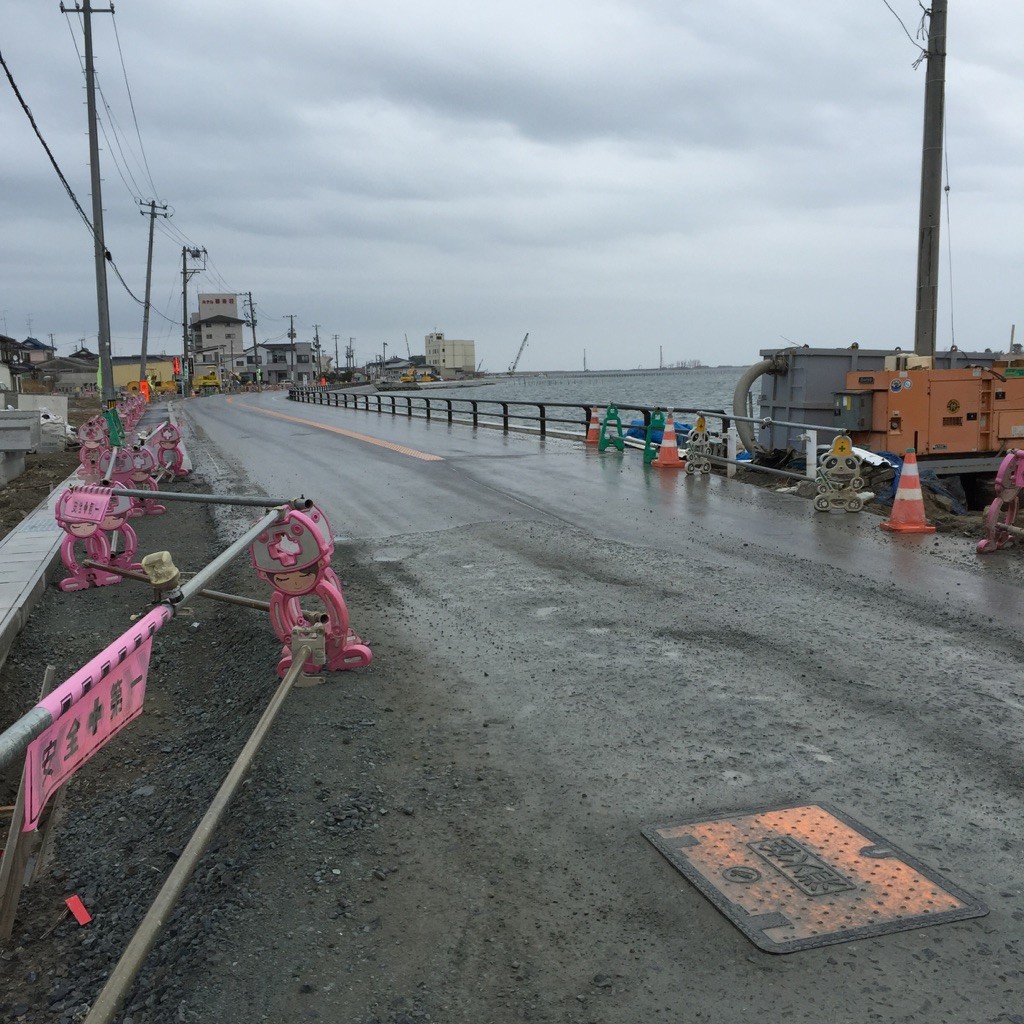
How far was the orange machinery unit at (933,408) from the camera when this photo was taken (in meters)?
16.2

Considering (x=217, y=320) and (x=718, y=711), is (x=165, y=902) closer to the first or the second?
(x=718, y=711)

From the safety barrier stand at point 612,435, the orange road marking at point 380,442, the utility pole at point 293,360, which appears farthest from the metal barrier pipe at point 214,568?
the utility pole at point 293,360

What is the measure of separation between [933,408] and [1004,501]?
23.8 ft

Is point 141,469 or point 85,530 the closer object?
point 85,530

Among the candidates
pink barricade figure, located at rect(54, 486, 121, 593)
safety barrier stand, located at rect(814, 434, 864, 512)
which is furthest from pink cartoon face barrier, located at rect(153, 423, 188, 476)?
safety barrier stand, located at rect(814, 434, 864, 512)

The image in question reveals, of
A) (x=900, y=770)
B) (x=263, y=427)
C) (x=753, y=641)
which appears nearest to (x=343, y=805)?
(x=900, y=770)

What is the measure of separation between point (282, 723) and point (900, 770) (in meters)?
3.18

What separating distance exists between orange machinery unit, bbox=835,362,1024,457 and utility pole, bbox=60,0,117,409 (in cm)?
1943

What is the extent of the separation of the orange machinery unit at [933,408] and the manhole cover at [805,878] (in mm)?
13101

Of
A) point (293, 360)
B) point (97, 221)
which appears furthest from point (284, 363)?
point (97, 221)

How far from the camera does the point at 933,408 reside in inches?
643

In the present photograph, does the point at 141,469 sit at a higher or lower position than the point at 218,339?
lower

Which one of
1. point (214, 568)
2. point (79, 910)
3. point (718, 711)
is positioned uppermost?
point (214, 568)

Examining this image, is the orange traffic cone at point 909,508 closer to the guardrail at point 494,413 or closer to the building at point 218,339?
the guardrail at point 494,413
